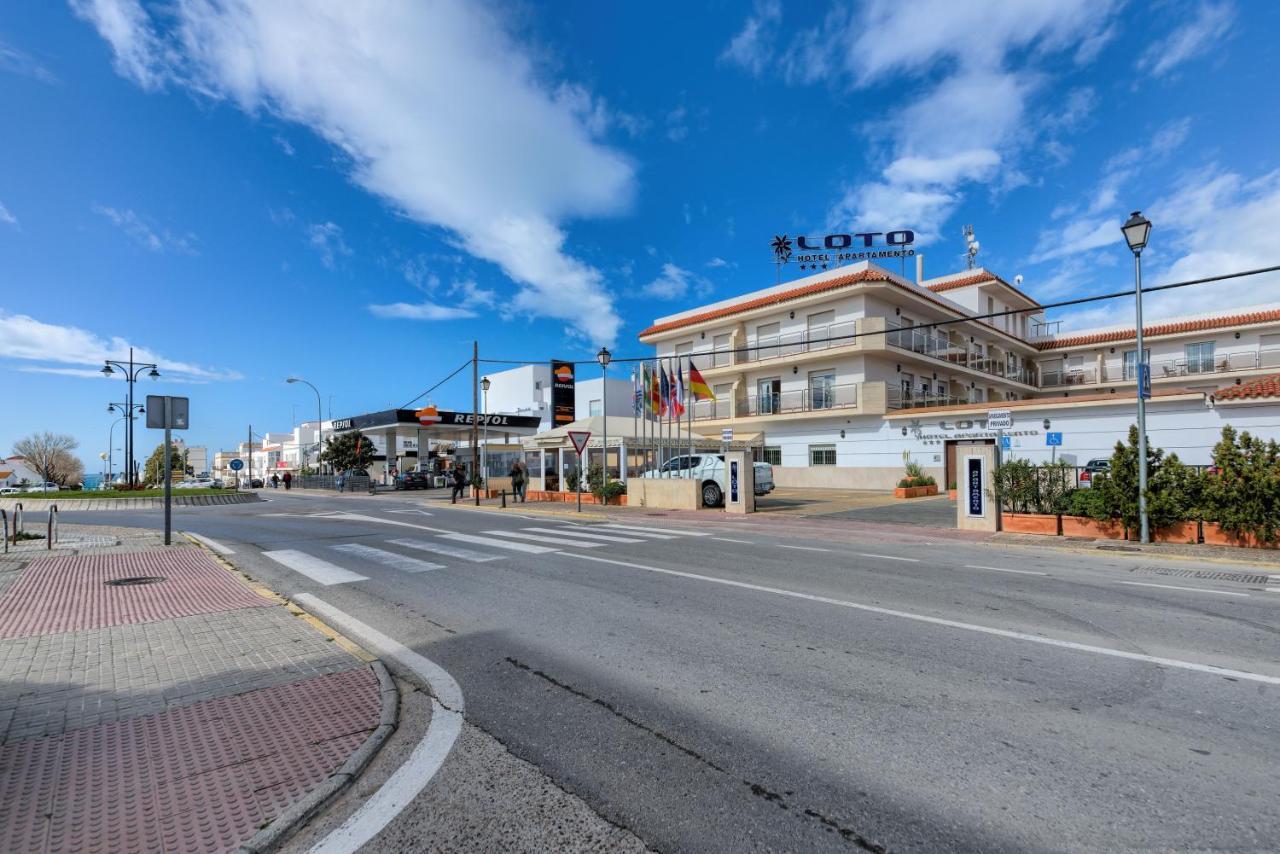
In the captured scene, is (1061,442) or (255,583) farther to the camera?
(1061,442)

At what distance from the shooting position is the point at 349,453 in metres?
47.2

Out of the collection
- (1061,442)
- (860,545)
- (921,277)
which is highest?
(921,277)

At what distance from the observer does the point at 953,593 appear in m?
7.41

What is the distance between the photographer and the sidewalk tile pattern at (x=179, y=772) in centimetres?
270

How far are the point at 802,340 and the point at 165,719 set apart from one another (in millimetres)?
32248

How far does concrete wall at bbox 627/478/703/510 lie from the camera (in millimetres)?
20650

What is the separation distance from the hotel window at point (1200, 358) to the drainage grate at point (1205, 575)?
34.9 metres

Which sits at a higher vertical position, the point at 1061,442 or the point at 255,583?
the point at 1061,442

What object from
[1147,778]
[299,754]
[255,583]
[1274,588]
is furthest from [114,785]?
[1274,588]

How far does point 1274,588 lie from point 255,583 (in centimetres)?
1325

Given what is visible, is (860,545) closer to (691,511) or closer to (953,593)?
(953,593)

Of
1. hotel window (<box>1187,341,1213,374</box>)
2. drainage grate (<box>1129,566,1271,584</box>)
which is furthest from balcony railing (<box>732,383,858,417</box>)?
hotel window (<box>1187,341,1213,374</box>)

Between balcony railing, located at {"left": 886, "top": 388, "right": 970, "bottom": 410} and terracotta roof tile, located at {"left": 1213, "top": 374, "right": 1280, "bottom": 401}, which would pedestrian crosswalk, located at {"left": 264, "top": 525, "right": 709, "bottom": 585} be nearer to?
terracotta roof tile, located at {"left": 1213, "top": 374, "right": 1280, "bottom": 401}

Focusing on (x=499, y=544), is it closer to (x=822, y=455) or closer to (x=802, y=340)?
(x=822, y=455)
